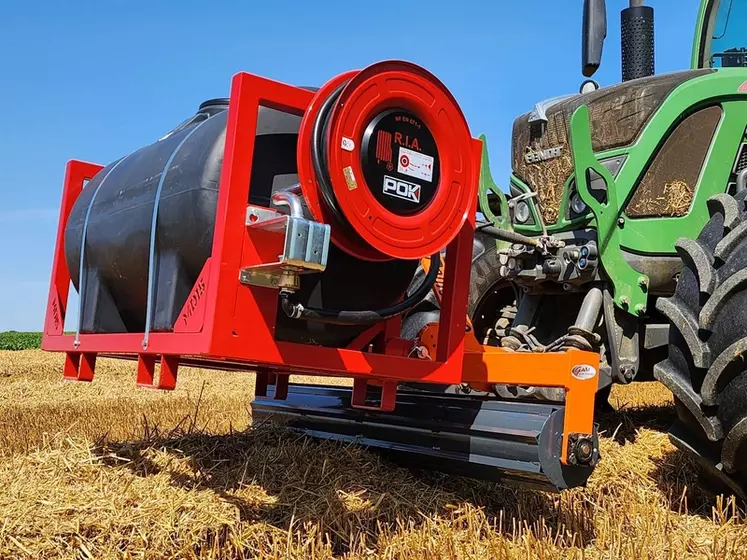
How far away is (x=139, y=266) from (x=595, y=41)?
102 inches

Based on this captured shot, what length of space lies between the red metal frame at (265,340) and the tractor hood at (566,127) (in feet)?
4.83

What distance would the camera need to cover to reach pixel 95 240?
3367mm

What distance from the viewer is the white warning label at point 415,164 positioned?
8.77 feet

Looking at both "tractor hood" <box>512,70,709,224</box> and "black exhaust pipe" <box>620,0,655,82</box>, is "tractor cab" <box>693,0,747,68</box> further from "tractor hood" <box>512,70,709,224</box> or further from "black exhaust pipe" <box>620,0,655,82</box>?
"tractor hood" <box>512,70,709,224</box>

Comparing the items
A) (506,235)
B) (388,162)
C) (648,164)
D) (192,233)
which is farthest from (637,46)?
(192,233)

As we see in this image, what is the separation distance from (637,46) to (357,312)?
292 centimetres

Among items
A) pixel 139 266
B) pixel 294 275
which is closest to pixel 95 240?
pixel 139 266

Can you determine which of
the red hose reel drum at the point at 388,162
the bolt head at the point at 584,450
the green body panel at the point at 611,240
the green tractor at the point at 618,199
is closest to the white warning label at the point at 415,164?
the red hose reel drum at the point at 388,162

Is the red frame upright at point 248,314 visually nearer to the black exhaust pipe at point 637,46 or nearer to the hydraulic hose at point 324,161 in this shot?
the hydraulic hose at point 324,161

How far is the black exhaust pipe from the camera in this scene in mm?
4633

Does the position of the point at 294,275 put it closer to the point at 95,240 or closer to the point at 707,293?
the point at 95,240

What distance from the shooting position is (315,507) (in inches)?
125

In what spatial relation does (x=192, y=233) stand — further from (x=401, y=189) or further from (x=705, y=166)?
(x=705, y=166)

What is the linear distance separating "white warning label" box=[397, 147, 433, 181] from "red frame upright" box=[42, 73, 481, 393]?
23 centimetres
